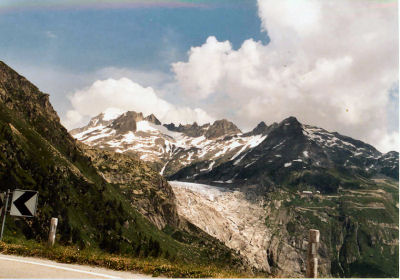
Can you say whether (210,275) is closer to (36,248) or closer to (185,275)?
(185,275)

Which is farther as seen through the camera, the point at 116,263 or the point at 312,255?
the point at 116,263

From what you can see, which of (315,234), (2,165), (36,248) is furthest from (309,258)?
(2,165)

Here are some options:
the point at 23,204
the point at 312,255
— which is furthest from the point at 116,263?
the point at 312,255

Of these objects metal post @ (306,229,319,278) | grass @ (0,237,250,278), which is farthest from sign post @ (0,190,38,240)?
metal post @ (306,229,319,278)

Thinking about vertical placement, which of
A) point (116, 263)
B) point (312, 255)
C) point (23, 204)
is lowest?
point (116, 263)

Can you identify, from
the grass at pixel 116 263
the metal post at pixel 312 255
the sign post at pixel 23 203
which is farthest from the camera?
the sign post at pixel 23 203

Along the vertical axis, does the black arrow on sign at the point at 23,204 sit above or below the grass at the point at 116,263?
above

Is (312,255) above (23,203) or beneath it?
beneath

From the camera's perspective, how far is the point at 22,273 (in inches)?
635

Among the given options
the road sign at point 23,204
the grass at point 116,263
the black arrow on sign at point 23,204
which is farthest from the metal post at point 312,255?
the black arrow on sign at point 23,204

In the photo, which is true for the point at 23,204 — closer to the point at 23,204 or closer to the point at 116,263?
the point at 23,204

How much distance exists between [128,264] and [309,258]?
943 cm

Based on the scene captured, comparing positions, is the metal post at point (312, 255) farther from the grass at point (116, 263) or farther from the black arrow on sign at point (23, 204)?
the black arrow on sign at point (23, 204)

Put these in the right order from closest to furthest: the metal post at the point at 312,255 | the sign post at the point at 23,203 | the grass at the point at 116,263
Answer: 1. the metal post at the point at 312,255
2. the grass at the point at 116,263
3. the sign post at the point at 23,203
